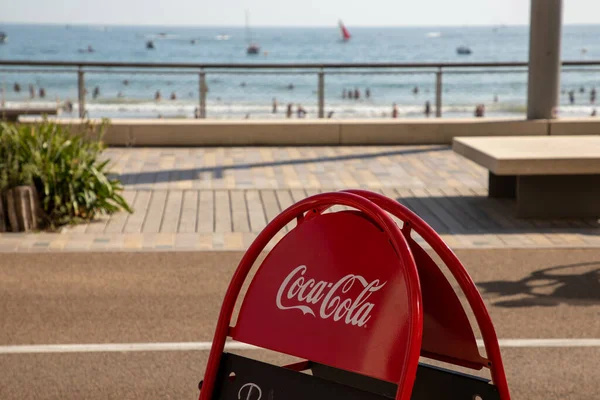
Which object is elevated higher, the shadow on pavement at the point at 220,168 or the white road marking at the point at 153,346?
the shadow on pavement at the point at 220,168

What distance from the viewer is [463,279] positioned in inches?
115

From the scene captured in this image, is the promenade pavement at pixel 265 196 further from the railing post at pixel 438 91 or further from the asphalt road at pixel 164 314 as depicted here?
the railing post at pixel 438 91

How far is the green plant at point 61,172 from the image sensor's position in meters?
8.43

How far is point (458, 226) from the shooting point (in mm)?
8516

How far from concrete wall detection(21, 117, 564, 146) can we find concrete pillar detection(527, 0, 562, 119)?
1.71ft

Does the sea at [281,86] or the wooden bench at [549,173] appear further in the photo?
the sea at [281,86]

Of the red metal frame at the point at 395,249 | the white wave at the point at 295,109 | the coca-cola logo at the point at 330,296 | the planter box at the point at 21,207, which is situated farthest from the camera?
the white wave at the point at 295,109

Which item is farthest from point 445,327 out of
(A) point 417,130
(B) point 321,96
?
(B) point 321,96

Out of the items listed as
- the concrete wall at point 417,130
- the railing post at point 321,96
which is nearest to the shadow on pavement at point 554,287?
the concrete wall at point 417,130

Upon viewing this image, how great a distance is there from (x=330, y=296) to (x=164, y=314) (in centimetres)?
318

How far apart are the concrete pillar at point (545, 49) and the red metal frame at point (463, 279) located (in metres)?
10.5

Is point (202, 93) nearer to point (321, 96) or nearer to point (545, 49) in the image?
point (321, 96)

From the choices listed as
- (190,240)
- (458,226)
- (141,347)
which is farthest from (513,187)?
(141,347)

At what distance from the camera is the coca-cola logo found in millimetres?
2858
